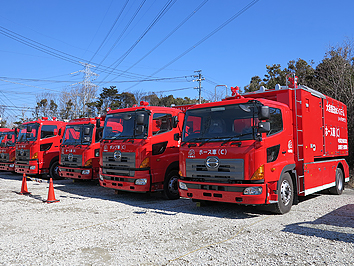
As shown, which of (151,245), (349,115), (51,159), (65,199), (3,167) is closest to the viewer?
(151,245)

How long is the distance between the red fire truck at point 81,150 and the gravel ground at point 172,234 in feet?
9.97

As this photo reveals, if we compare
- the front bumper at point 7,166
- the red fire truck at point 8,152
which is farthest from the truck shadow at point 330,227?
the red fire truck at point 8,152

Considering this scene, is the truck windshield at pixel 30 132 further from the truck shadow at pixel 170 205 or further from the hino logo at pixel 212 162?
the hino logo at pixel 212 162

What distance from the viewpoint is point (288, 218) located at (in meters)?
6.70

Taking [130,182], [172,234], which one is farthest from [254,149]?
[130,182]

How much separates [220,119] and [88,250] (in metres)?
3.99

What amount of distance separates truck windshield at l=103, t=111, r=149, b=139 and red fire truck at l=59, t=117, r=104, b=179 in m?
2.09

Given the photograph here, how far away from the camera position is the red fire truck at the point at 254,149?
6.45 m

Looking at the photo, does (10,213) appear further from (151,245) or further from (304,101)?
(304,101)

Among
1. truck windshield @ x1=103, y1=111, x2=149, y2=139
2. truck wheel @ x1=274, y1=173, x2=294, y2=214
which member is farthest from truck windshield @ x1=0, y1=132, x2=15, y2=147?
truck wheel @ x1=274, y1=173, x2=294, y2=214

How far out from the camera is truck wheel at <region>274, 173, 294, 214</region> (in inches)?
268

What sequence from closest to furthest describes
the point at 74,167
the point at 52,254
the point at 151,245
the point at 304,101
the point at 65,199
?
1. the point at 52,254
2. the point at 151,245
3. the point at 304,101
4. the point at 65,199
5. the point at 74,167

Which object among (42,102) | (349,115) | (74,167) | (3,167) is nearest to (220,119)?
(74,167)

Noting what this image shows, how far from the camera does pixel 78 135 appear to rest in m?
12.4
